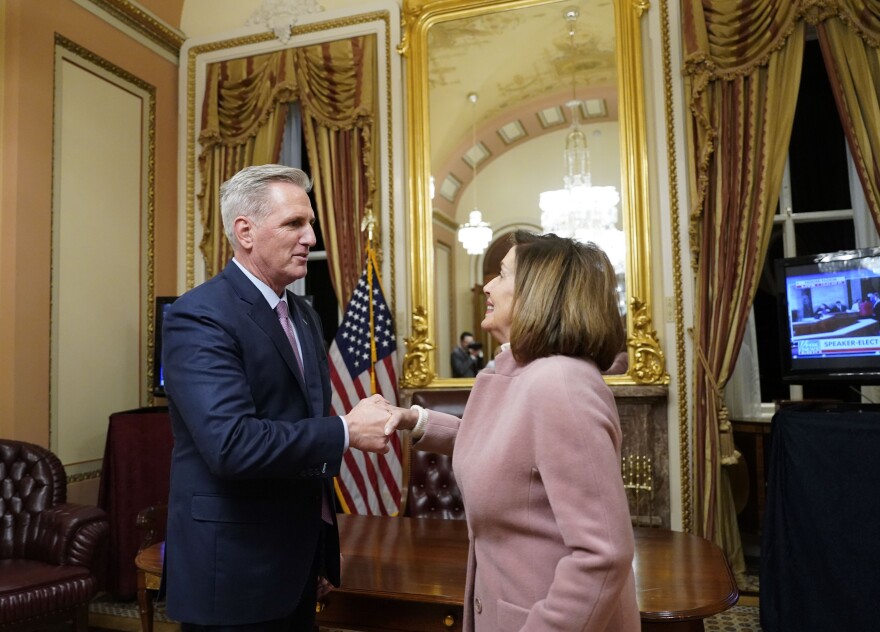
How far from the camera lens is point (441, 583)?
209 centimetres

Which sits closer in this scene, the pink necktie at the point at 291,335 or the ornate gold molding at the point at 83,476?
the pink necktie at the point at 291,335

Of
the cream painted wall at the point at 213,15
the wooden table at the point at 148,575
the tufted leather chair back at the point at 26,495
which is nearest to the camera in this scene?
the wooden table at the point at 148,575

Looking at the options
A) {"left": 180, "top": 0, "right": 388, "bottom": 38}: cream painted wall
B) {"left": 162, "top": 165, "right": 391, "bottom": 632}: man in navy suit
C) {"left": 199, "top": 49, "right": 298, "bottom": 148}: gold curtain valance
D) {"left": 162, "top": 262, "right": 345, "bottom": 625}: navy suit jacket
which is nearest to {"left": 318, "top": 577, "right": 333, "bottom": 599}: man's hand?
{"left": 162, "top": 165, "right": 391, "bottom": 632}: man in navy suit

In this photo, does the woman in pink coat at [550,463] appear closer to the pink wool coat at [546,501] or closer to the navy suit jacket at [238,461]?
→ the pink wool coat at [546,501]

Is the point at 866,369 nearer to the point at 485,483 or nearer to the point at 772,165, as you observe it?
the point at 772,165

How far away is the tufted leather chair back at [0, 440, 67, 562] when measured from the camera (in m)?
3.60

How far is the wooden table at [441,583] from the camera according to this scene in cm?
189

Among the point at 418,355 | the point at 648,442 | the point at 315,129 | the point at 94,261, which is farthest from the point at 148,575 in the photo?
the point at 315,129

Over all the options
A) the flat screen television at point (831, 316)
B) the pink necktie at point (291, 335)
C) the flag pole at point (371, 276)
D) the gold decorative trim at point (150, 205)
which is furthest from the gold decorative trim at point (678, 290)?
the gold decorative trim at point (150, 205)

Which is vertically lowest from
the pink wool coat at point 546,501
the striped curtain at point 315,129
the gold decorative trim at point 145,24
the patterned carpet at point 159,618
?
the patterned carpet at point 159,618

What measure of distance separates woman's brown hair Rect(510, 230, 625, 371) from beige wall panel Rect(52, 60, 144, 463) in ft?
12.8

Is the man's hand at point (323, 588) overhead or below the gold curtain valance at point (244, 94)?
below

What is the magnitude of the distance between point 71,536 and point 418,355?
7.47 ft

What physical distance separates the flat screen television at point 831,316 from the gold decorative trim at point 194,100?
2477 mm
